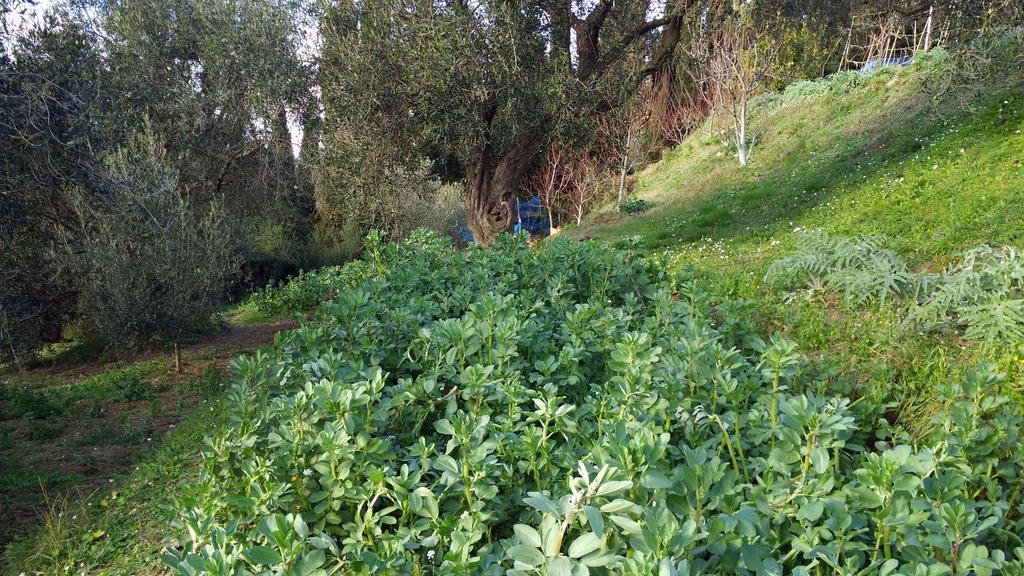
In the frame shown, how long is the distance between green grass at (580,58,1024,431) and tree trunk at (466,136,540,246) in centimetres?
209

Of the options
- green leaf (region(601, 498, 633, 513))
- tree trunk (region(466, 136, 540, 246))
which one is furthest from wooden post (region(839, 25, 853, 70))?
green leaf (region(601, 498, 633, 513))

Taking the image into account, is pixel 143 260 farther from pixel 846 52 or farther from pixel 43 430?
pixel 846 52

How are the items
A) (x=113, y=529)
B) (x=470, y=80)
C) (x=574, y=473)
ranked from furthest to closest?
(x=470, y=80) < (x=113, y=529) < (x=574, y=473)

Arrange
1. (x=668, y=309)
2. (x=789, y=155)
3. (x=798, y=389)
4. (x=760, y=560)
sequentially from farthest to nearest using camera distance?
(x=789, y=155) < (x=668, y=309) < (x=798, y=389) < (x=760, y=560)

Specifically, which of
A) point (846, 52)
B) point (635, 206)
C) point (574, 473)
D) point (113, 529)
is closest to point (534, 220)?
point (635, 206)

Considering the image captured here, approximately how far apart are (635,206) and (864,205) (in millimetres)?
6859

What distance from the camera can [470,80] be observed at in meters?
8.77

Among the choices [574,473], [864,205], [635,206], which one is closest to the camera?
[574,473]

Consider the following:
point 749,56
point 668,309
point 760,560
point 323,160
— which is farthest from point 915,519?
point 749,56

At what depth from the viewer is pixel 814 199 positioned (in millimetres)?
9016

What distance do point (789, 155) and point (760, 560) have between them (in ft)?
43.0

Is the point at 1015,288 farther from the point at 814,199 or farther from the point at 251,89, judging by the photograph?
the point at 251,89

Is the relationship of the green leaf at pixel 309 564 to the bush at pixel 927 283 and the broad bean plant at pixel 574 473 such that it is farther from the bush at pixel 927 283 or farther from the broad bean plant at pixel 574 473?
the bush at pixel 927 283

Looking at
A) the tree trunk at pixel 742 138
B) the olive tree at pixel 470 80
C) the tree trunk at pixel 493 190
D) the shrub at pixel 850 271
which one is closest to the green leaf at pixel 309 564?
the shrub at pixel 850 271
